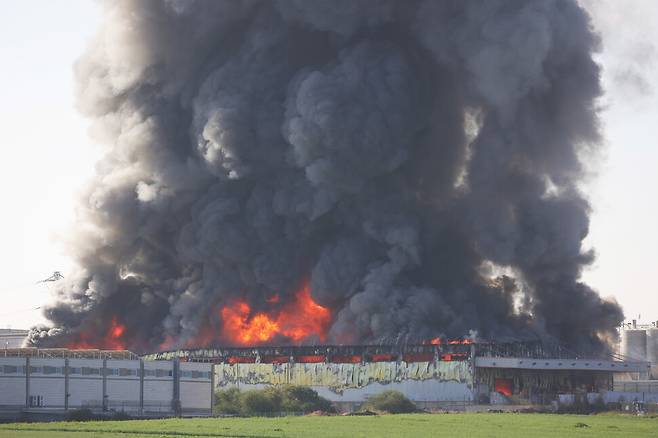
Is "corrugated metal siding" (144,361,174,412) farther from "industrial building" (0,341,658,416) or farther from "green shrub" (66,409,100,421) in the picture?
"green shrub" (66,409,100,421)

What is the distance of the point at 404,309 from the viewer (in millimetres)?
133125

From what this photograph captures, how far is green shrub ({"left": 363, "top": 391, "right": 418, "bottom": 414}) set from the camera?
11812 cm

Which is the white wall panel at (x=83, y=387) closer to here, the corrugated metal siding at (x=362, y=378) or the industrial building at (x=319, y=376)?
the industrial building at (x=319, y=376)

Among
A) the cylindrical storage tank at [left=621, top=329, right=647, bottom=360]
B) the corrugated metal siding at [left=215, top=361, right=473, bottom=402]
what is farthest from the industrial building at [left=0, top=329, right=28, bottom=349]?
the cylindrical storage tank at [left=621, top=329, right=647, bottom=360]

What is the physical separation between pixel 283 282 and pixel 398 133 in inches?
709

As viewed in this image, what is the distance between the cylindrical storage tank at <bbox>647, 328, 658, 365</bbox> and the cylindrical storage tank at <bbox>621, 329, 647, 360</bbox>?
1.43 ft

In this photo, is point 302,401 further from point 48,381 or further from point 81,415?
point 81,415

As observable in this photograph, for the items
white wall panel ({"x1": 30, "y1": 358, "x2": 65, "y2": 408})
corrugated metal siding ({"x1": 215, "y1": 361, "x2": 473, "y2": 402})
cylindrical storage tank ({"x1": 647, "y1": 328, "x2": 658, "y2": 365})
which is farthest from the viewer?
cylindrical storage tank ({"x1": 647, "y1": 328, "x2": 658, "y2": 365})

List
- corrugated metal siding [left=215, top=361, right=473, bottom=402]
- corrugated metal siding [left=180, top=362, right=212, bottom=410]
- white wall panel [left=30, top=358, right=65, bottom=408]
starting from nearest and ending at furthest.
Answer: white wall panel [left=30, top=358, right=65, bottom=408] < corrugated metal siding [left=180, top=362, right=212, bottom=410] < corrugated metal siding [left=215, top=361, right=473, bottom=402]

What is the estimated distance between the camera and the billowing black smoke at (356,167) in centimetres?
13588

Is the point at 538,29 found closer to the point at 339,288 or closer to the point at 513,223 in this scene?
the point at 513,223

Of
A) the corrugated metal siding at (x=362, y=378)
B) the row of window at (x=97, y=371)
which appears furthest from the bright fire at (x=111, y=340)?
the row of window at (x=97, y=371)

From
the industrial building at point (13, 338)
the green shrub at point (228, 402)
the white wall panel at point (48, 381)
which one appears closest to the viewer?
the white wall panel at point (48, 381)

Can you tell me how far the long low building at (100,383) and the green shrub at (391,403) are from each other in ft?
40.8
